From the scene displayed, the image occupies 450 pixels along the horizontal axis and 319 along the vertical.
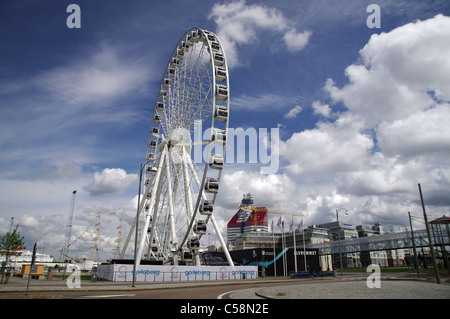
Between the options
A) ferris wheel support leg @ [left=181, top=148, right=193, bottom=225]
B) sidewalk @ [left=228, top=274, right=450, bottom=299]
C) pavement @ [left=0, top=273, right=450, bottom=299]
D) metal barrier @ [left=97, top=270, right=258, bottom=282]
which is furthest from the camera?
ferris wheel support leg @ [left=181, top=148, right=193, bottom=225]

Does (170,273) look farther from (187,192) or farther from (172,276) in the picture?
(187,192)

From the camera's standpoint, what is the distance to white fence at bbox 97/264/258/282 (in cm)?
3525

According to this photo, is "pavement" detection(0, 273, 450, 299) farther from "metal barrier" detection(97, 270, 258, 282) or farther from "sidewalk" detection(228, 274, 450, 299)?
"metal barrier" detection(97, 270, 258, 282)

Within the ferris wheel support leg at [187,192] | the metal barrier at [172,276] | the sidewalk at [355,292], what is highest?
the ferris wheel support leg at [187,192]

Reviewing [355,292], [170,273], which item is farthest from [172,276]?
[355,292]

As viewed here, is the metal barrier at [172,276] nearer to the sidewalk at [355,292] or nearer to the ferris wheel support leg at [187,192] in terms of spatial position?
the ferris wheel support leg at [187,192]

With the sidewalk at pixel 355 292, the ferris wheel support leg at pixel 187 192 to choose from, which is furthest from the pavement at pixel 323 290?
the ferris wheel support leg at pixel 187 192

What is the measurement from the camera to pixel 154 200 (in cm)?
4159

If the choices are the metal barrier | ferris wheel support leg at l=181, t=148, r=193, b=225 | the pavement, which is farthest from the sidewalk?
ferris wheel support leg at l=181, t=148, r=193, b=225

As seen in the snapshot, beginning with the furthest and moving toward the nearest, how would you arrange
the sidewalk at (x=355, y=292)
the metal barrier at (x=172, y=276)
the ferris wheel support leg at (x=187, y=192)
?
1. the ferris wheel support leg at (x=187, y=192)
2. the metal barrier at (x=172, y=276)
3. the sidewalk at (x=355, y=292)

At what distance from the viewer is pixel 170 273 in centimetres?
3669

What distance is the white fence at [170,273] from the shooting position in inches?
1388
